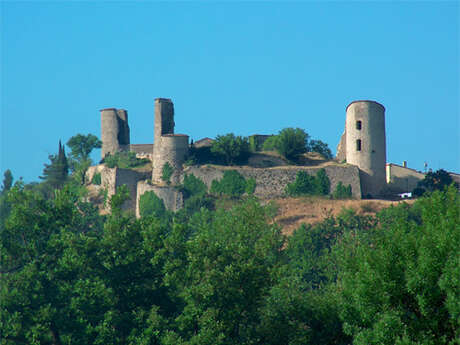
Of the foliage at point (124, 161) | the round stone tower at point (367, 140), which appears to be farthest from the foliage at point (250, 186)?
the foliage at point (124, 161)

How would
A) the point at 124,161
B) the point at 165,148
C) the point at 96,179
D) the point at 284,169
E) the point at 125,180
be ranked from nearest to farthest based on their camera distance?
the point at 284,169 < the point at 165,148 < the point at 125,180 < the point at 96,179 < the point at 124,161

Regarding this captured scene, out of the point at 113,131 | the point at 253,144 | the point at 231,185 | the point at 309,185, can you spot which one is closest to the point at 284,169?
the point at 309,185

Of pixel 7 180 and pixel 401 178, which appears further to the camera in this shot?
pixel 7 180

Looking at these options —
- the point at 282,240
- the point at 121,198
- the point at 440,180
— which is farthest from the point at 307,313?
the point at 440,180

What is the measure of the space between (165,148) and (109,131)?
10.2m

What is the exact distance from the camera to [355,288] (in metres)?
29.0

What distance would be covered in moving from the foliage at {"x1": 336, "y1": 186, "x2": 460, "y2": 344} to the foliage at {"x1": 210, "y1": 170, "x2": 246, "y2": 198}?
35800 millimetres

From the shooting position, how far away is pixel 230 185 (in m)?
65.2

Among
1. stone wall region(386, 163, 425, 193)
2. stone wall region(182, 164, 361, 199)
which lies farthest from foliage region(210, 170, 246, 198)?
stone wall region(386, 163, 425, 193)

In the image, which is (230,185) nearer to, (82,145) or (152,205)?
(152,205)

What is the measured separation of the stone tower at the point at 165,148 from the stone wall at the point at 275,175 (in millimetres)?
1158

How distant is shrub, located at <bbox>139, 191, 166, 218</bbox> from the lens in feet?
210

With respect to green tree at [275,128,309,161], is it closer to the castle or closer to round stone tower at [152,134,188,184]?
the castle

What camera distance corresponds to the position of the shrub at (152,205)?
6406cm
